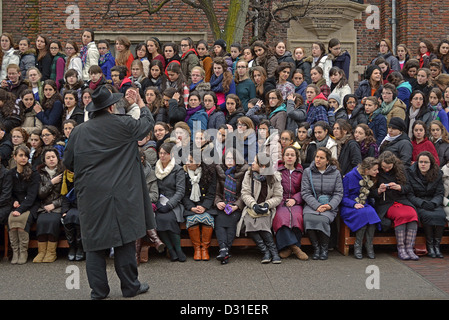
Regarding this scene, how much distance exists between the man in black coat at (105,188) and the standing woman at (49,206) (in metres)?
2.09

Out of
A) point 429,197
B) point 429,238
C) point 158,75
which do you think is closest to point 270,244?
point 429,238

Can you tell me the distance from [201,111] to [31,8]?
977cm

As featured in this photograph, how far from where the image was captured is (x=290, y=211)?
788 centimetres

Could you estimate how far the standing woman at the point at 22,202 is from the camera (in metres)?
7.77

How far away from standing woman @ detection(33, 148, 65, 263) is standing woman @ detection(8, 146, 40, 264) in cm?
10

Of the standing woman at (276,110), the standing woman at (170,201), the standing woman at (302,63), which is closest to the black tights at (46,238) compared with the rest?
the standing woman at (170,201)

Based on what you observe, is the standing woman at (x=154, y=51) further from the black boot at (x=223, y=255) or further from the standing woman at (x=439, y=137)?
the standing woman at (x=439, y=137)

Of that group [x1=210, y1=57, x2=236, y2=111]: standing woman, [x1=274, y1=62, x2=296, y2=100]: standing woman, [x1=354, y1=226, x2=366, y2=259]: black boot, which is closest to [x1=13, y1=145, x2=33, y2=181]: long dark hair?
[x1=210, y1=57, x2=236, y2=111]: standing woman

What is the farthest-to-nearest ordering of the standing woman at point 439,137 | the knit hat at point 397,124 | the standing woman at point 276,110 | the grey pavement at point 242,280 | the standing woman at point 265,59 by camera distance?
the standing woman at point 265,59, the standing woman at point 276,110, the standing woman at point 439,137, the knit hat at point 397,124, the grey pavement at point 242,280

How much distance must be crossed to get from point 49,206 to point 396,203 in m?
4.58

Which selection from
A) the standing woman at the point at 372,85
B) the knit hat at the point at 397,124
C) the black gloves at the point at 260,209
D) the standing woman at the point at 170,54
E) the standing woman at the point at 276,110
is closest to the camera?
the black gloves at the point at 260,209

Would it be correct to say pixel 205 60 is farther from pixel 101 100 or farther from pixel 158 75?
pixel 101 100

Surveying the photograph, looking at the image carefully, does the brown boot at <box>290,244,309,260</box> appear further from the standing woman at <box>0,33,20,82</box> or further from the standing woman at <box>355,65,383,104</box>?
the standing woman at <box>0,33,20,82</box>

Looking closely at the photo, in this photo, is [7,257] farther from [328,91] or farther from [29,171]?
[328,91]
